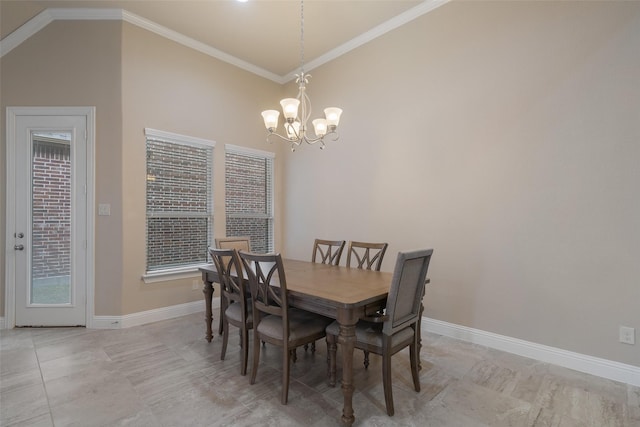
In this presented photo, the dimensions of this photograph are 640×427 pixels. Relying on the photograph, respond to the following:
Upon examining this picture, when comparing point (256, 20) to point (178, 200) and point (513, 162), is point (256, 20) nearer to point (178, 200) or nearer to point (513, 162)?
point (178, 200)

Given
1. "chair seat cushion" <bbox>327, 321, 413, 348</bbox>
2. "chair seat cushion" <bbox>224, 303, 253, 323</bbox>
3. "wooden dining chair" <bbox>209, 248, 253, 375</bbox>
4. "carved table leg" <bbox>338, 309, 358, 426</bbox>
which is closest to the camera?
"carved table leg" <bbox>338, 309, 358, 426</bbox>

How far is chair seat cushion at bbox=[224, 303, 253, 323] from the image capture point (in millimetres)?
2500

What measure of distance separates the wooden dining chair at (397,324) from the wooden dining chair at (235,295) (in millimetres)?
678

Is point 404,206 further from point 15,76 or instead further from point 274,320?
point 15,76

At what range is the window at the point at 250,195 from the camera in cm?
451

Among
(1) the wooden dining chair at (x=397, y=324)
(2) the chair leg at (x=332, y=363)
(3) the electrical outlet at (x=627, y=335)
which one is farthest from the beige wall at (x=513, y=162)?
(2) the chair leg at (x=332, y=363)

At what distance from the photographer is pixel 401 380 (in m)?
2.32

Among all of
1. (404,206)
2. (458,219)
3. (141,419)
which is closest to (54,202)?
(141,419)

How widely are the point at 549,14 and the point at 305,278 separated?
9.75 ft

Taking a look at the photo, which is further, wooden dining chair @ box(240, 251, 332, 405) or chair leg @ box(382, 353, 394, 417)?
wooden dining chair @ box(240, 251, 332, 405)

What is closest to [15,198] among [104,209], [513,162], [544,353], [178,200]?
[104,209]

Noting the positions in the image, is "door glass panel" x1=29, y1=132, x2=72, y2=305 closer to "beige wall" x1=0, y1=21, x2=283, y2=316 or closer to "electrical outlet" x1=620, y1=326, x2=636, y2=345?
"beige wall" x1=0, y1=21, x2=283, y2=316

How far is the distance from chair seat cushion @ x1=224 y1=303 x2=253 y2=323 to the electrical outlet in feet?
9.11

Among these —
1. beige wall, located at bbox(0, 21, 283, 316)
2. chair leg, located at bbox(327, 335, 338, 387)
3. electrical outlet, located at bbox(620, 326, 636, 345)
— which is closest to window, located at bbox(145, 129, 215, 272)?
beige wall, located at bbox(0, 21, 283, 316)
